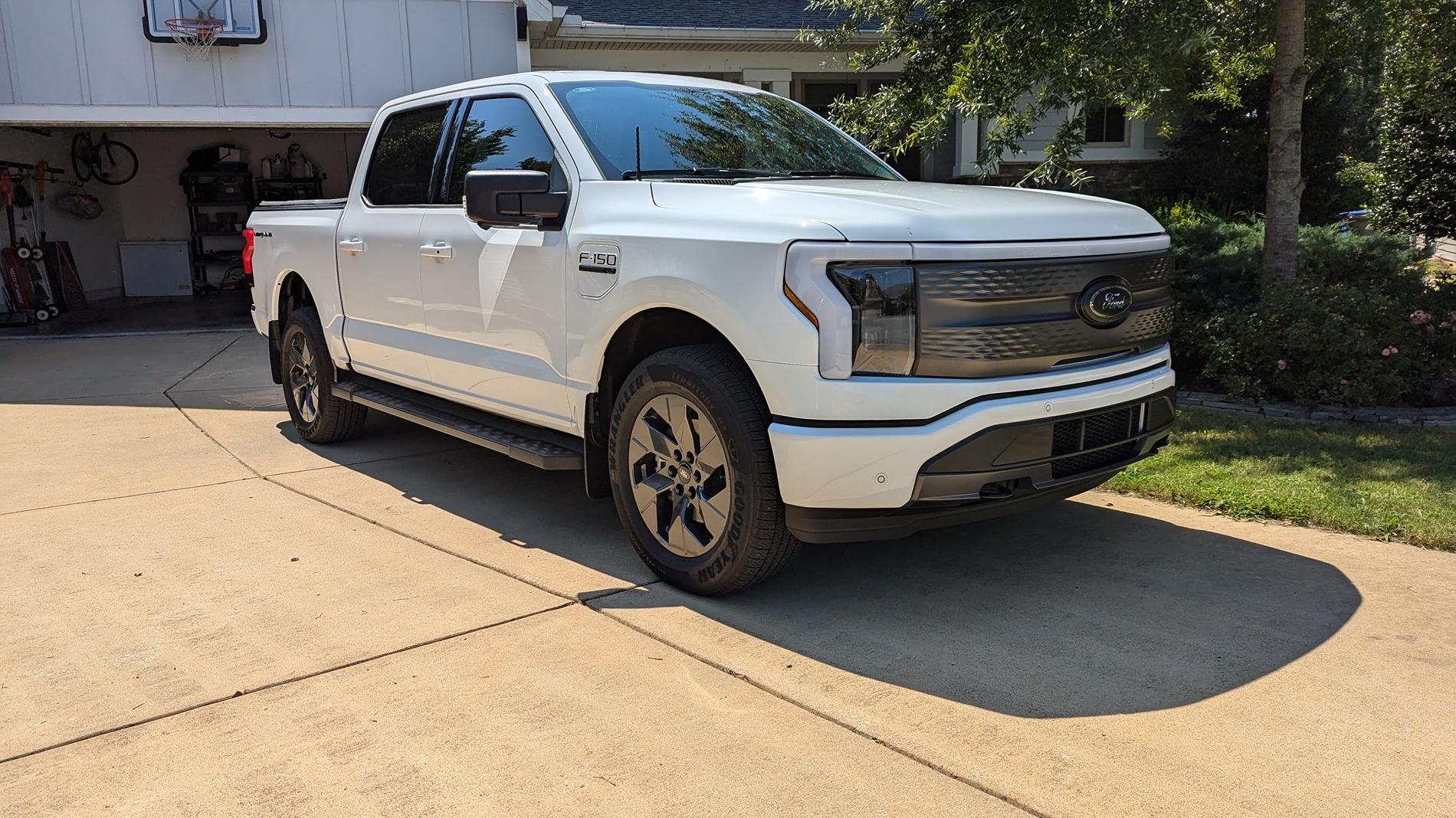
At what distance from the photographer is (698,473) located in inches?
155

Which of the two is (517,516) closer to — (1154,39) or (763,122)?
(763,122)

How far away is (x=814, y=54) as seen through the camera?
594 inches

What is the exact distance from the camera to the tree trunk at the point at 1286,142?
286 inches

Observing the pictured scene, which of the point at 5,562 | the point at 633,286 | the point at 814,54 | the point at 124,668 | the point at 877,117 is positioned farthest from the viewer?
the point at 814,54

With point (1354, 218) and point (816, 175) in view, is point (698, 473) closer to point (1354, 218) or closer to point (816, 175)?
point (816, 175)

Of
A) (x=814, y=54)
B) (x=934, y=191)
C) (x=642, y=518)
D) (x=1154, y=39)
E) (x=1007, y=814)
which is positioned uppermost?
(x=814, y=54)

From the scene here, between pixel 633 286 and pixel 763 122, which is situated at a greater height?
pixel 763 122

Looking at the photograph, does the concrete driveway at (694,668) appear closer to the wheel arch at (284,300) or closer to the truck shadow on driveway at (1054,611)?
the truck shadow on driveway at (1054,611)

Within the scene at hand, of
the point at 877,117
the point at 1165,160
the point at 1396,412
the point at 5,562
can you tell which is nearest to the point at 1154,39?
the point at 877,117

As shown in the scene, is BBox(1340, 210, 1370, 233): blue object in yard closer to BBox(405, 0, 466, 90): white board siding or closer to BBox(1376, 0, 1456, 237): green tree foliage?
BBox(1376, 0, 1456, 237): green tree foliage

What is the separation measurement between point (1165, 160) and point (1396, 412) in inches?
421

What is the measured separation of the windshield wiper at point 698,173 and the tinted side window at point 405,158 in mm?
1481

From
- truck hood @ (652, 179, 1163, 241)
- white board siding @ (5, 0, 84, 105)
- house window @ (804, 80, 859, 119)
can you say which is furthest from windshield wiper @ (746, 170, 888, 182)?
house window @ (804, 80, 859, 119)

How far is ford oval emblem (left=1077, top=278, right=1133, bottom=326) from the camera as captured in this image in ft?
12.5
